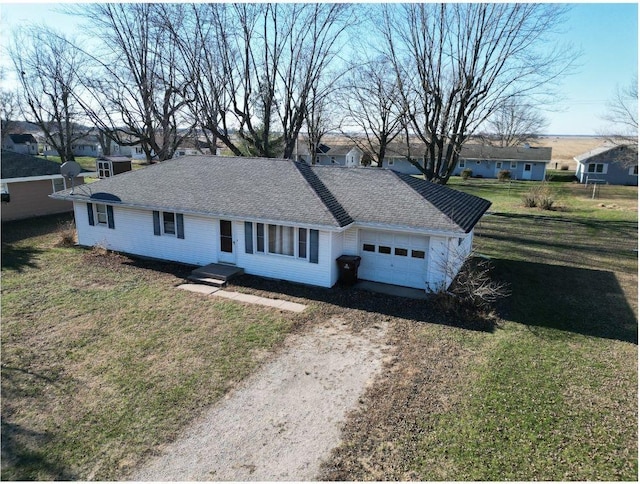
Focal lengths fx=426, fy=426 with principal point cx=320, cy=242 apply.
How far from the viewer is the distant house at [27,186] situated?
2367 cm

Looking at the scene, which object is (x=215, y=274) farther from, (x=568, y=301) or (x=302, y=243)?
(x=568, y=301)

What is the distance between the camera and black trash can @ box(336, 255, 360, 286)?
14270 millimetres

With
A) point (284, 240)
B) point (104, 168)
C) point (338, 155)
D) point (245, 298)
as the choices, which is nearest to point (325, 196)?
point (284, 240)

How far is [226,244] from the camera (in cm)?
1606

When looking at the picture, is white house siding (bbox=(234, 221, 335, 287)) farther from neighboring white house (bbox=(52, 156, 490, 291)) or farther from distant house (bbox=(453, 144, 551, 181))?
distant house (bbox=(453, 144, 551, 181))

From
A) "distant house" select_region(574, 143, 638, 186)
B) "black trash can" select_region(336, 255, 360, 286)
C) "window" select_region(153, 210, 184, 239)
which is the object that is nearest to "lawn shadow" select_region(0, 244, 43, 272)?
"window" select_region(153, 210, 184, 239)

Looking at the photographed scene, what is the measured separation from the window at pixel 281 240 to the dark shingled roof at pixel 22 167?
1778 cm

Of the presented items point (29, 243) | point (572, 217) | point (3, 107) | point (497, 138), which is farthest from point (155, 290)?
point (497, 138)

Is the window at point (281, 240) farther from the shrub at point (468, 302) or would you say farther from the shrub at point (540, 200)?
the shrub at point (540, 200)

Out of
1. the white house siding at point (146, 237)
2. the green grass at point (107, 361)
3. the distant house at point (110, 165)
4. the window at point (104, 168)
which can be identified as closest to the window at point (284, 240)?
the white house siding at point (146, 237)

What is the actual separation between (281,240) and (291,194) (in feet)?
6.09

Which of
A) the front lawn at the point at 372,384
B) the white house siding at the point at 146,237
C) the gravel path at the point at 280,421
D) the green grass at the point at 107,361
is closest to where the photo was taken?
the gravel path at the point at 280,421

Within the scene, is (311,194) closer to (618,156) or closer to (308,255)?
(308,255)

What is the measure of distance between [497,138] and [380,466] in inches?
2614
